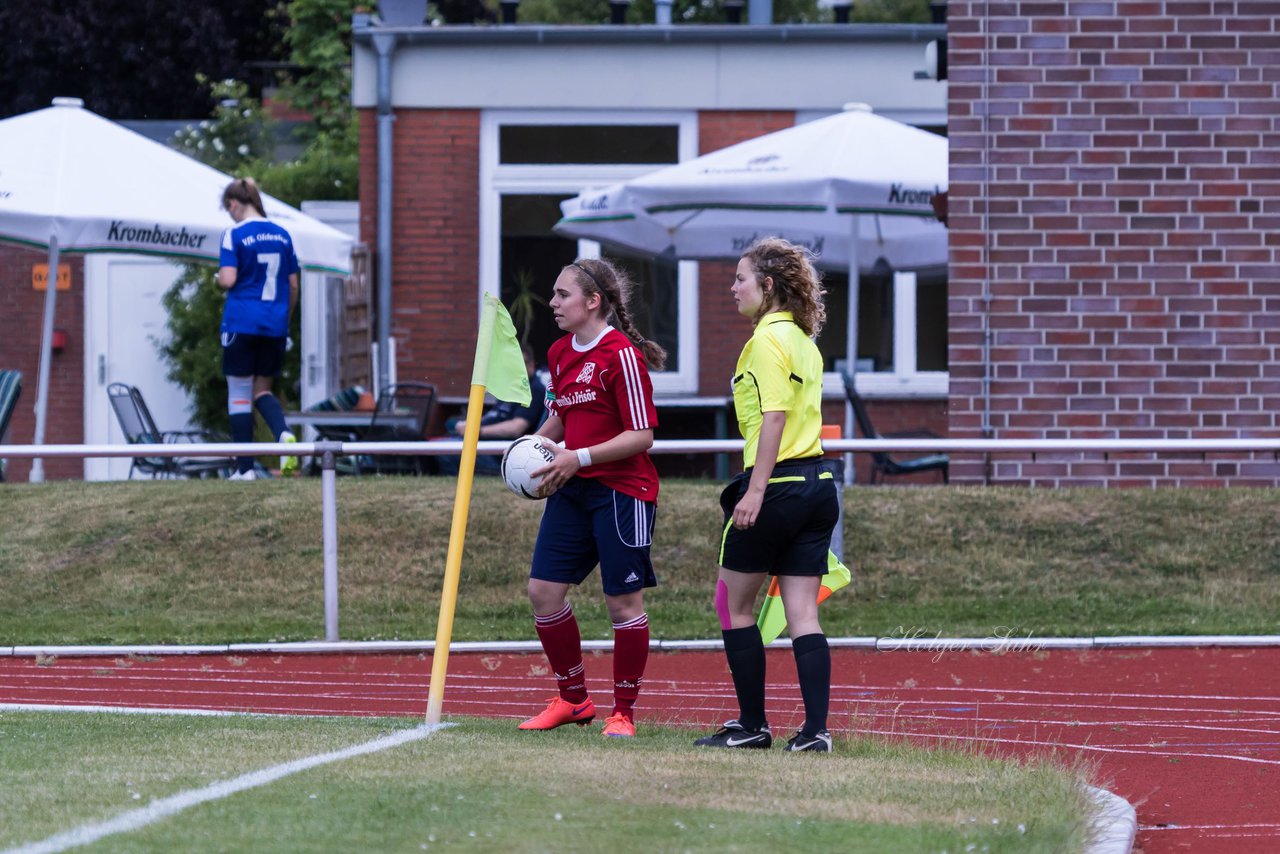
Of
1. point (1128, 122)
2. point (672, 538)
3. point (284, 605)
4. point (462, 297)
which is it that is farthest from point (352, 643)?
point (462, 297)

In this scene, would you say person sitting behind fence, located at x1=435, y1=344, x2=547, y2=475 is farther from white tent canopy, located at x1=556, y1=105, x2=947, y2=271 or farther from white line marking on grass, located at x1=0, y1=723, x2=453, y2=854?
white line marking on grass, located at x1=0, y1=723, x2=453, y2=854

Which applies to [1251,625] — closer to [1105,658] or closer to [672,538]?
[1105,658]

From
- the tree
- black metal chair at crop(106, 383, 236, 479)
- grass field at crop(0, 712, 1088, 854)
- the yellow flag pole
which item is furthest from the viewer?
the tree

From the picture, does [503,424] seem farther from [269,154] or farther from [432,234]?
[269,154]

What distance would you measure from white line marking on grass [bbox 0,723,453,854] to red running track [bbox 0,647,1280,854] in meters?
1.96

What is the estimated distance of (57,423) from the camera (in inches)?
828

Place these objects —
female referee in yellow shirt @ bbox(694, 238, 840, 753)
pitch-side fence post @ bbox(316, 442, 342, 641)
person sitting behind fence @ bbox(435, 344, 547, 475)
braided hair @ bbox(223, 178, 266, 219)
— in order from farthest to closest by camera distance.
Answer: person sitting behind fence @ bbox(435, 344, 547, 475) < braided hair @ bbox(223, 178, 266, 219) < pitch-side fence post @ bbox(316, 442, 342, 641) < female referee in yellow shirt @ bbox(694, 238, 840, 753)

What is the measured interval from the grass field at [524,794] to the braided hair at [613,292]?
1451mm

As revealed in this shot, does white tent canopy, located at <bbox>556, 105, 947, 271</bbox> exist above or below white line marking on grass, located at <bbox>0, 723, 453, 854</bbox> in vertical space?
above

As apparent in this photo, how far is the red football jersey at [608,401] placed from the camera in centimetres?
684

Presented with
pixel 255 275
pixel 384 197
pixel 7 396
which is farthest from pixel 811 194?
pixel 7 396

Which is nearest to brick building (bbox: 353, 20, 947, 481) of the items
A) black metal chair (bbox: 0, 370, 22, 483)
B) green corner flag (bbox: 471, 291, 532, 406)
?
black metal chair (bbox: 0, 370, 22, 483)

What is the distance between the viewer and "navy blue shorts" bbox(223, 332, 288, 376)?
43.5 ft

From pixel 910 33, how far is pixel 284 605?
34.4ft
